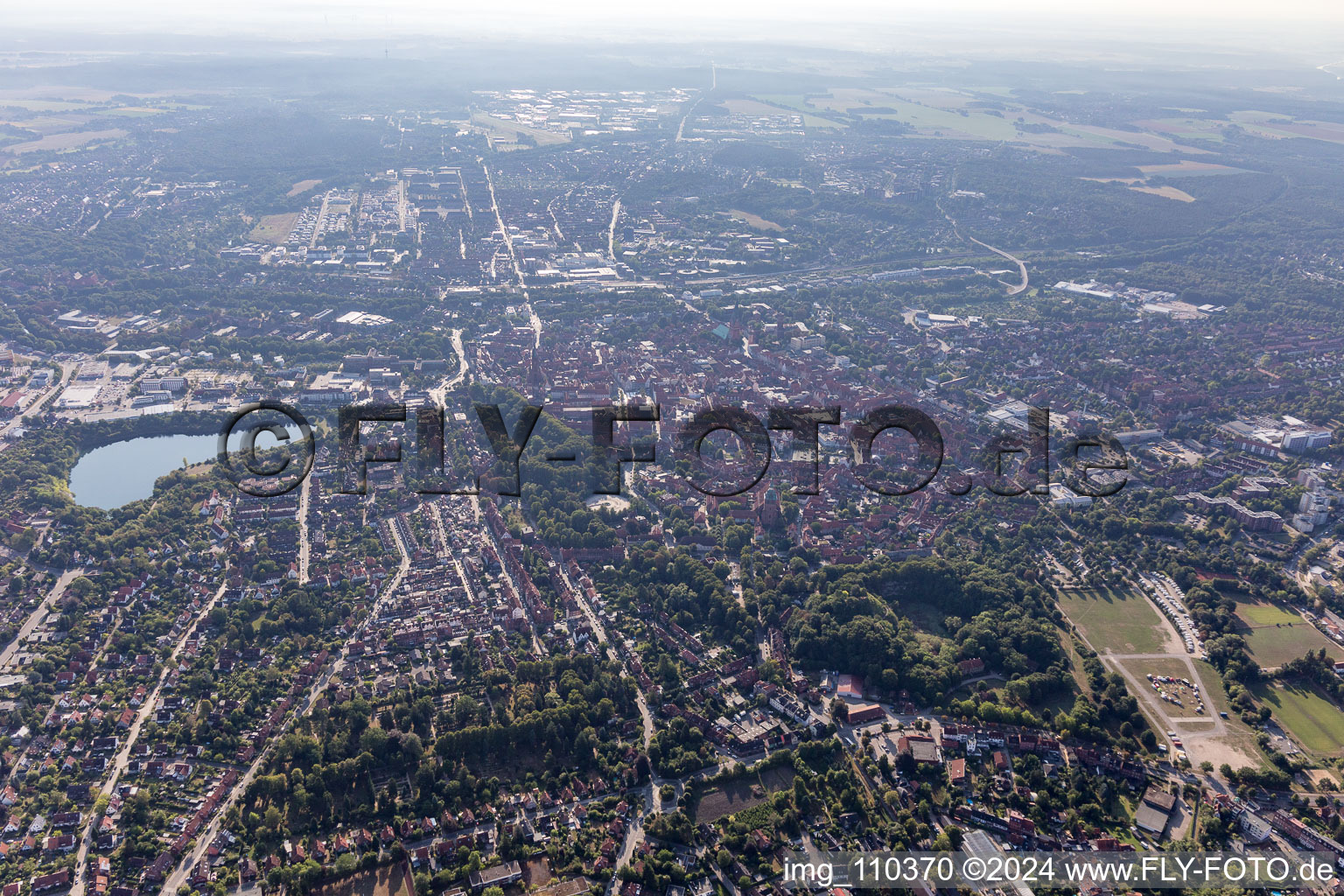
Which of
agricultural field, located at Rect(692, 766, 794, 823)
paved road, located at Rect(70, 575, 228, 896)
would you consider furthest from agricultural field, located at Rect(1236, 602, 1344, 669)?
paved road, located at Rect(70, 575, 228, 896)

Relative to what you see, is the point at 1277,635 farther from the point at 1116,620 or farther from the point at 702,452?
the point at 702,452

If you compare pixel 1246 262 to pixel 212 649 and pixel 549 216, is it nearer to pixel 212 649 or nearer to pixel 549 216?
pixel 549 216

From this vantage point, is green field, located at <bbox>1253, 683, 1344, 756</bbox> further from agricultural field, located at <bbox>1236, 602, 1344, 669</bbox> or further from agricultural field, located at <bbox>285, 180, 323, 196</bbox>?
agricultural field, located at <bbox>285, 180, 323, 196</bbox>

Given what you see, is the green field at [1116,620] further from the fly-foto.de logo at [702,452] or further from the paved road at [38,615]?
the paved road at [38,615]

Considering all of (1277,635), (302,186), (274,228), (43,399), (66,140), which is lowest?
(43,399)

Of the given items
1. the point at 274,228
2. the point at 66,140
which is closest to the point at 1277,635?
the point at 274,228

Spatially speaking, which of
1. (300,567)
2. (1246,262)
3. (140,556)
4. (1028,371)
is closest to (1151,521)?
(1028,371)

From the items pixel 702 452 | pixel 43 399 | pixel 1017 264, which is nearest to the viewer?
pixel 702 452
